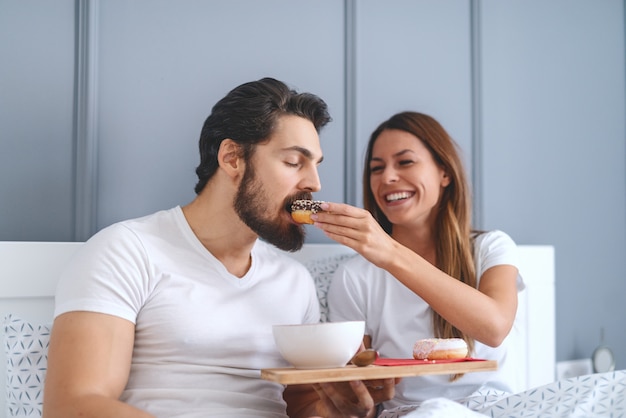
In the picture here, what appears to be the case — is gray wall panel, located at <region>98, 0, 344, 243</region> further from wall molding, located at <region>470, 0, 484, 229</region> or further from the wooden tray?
the wooden tray

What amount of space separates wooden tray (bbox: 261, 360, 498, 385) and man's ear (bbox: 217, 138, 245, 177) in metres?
0.53

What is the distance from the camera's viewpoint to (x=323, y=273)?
1.99 meters

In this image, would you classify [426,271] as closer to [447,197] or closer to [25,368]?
[447,197]

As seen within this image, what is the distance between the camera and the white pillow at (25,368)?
146cm

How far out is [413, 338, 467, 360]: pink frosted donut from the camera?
1379mm

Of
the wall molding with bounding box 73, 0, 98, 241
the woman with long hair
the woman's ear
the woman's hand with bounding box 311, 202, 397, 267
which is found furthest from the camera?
the woman's ear

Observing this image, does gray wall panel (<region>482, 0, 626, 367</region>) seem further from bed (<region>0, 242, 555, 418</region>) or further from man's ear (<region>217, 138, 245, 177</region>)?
man's ear (<region>217, 138, 245, 177</region>)

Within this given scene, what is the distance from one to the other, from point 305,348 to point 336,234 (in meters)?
0.36

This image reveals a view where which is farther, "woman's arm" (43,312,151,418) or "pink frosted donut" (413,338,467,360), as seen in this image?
"pink frosted donut" (413,338,467,360)

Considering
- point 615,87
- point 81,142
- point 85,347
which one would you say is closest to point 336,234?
point 85,347

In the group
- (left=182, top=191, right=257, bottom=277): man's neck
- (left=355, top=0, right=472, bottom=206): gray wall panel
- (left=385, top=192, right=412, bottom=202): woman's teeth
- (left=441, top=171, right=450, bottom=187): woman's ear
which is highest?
(left=355, top=0, right=472, bottom=206): gray wall panel

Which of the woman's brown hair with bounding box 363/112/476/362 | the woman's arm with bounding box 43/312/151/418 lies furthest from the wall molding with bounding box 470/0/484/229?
the woman's arm with bounding box 43/312/151/418

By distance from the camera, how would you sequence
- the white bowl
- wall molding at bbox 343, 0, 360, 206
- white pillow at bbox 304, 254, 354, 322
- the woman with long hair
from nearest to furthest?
the white bowl, the woman with long hair, white pillow at bbox 304, 254, 354, 322, wall molding at bbox 343, 0, 360, 206

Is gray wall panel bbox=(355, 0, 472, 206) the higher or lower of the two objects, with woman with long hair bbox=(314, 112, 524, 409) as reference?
higher
